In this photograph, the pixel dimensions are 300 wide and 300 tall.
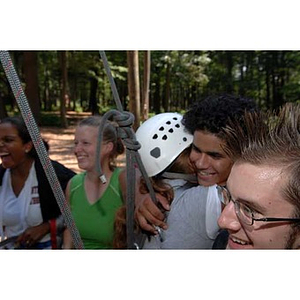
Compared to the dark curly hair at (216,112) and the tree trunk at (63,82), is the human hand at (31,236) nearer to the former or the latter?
the dark curly hair at (216,112)

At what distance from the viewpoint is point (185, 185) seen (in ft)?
5.82

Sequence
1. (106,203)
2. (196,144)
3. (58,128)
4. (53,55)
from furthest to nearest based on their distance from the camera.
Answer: (53,55) < (58,128) < (106,203) < (196,144)

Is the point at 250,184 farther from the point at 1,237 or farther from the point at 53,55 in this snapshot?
the point at 53,55

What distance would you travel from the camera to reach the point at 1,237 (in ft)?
7.92

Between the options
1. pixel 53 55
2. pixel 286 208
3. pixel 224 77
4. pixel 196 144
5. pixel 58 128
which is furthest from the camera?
pixel 224 77

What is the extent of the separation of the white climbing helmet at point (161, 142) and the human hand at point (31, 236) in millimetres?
930

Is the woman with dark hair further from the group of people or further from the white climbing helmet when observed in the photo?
the white climbing helmet

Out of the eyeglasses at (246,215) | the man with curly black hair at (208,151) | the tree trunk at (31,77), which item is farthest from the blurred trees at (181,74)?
the eyeglasses at (246,215)

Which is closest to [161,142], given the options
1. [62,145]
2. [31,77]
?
[62,145]

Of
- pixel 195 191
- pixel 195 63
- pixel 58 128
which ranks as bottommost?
pixel 58 128

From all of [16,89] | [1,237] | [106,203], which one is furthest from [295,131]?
[1,237]

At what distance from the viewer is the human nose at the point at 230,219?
1.12 meters

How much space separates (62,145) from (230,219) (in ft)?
40.1

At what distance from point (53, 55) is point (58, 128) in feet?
26.2
